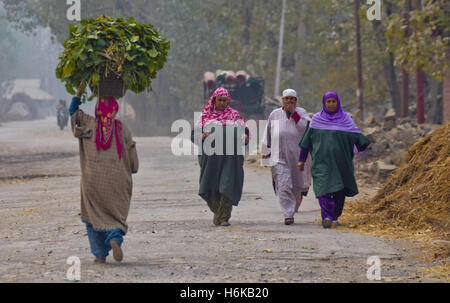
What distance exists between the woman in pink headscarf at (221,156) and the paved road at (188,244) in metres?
0.34

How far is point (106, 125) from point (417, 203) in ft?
16.2

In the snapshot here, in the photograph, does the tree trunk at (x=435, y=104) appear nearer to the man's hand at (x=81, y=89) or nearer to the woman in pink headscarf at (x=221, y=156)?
the woman in pink headscarf at (x=221, y=156)

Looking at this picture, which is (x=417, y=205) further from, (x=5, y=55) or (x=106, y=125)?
(x=5, y=55)

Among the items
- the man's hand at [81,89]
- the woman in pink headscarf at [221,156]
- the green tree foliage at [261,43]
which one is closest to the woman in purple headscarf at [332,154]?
the woman in pink headscarf at [221,156]

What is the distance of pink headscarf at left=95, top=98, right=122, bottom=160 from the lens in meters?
7.64

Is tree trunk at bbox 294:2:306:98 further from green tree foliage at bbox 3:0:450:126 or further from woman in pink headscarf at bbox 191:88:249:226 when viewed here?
woman in pink headscarf at bbox 191:88:249:226

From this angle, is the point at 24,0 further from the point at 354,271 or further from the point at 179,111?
the point at 354,271

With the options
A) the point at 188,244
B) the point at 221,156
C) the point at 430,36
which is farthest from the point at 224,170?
the point at 430,36

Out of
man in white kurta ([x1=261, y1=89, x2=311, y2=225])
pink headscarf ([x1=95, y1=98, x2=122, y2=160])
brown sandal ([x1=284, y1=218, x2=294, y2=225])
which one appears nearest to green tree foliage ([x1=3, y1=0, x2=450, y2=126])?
man in white kurta ([x1=261, y1=89, x2=311, y2=225])

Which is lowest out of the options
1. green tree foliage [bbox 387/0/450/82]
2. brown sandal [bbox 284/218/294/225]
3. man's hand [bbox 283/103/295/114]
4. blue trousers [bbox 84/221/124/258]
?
brown sandal [bbox 284/218/294/225]

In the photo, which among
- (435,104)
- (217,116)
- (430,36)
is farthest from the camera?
(435,104)

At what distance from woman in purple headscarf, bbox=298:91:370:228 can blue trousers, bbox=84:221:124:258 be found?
11.9 feet

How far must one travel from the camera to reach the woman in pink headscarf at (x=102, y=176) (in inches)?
298

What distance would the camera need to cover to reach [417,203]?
10.9m
